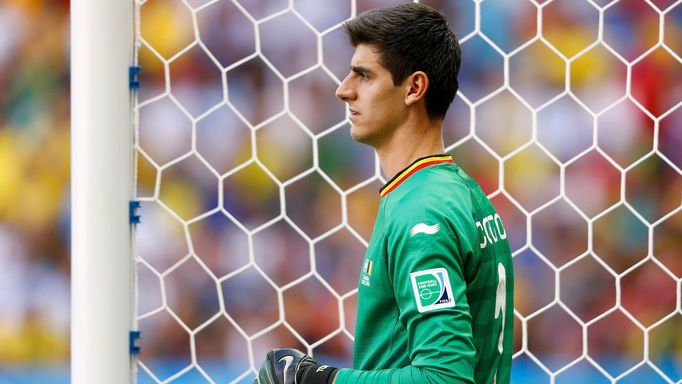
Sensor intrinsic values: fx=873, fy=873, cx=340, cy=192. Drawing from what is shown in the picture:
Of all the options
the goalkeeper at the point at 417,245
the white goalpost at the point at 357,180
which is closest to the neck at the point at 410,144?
the goalkeeper at the point at 417,245

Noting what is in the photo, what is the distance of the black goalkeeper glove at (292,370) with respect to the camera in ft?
2.37

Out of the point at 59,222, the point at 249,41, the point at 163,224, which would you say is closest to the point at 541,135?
the point at 249,41

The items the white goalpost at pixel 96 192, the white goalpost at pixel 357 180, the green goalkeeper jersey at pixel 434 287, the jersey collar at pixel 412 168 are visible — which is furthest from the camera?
the white goalpost at pixel 357 180

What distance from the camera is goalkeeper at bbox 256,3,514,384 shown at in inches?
26.2

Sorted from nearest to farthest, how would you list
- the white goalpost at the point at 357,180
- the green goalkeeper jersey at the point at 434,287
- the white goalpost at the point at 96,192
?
the green goalkeeper jersey at the point at 434,287, the white goalpost at the point at 96,192, the white goalpost at the point at 357,180

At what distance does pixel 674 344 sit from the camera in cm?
181

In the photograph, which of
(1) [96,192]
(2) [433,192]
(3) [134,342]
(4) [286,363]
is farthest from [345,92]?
(3) [134,342]

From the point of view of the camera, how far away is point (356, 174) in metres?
1.90

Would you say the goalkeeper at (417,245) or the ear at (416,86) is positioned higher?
the ear at (416,86)

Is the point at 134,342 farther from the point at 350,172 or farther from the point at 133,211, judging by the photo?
the point at 350,172

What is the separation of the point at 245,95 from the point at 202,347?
0.57 meters

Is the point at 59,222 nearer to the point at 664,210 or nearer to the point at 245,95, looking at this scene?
the point at 245,95

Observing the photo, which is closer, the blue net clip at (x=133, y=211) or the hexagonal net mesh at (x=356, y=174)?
the blue net clip at (x=133, y=211)

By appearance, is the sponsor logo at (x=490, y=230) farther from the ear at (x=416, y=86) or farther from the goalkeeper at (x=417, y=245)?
the ear at (x=416, y=86)
